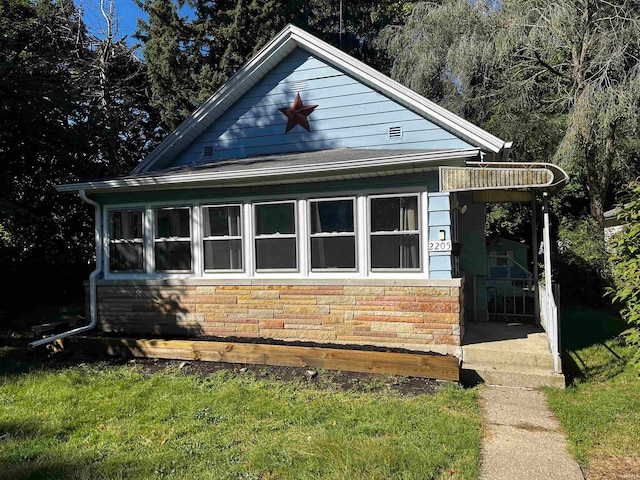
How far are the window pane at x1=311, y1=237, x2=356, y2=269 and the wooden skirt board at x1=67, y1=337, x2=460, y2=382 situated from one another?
56.0 inches

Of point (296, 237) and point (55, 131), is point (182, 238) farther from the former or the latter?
point (55, 131)

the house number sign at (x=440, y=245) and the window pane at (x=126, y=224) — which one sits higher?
the window pane at (x=126, y=224)

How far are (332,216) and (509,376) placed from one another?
350 centimetres

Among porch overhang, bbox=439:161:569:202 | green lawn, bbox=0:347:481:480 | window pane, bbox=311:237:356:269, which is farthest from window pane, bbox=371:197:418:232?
green lawn, bbox=0:347:481:480

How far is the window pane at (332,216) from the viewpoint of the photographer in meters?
7.13

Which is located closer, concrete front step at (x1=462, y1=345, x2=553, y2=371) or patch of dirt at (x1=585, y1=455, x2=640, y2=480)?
patch of dirt at (x1=585, y1=455, x2=640, y2=480)

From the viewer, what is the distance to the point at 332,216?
725 cm

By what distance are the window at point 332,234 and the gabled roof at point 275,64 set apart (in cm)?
249

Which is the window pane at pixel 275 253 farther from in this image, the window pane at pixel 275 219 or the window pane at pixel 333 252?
the window pane at pixel 333 252

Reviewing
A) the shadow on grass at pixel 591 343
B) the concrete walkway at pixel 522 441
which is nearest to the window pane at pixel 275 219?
the concrete walkway at pixel 522 441

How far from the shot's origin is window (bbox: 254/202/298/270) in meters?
7.48

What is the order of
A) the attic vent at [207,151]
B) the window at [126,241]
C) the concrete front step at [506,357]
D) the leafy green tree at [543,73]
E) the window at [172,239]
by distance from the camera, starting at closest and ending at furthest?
the concrete front step at [506,357] < the window at [172,239] < the window at [126,241] < the attic vent at [207,151] < the leafy green tree at [543,73]

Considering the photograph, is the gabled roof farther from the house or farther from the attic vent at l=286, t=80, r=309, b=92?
the attic vent at l=286, t=80, r=309, b=92

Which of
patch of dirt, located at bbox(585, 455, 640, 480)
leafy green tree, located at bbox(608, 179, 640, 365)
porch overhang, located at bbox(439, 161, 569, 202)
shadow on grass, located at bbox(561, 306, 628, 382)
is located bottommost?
patch of dirt, located at bbox(585, 455, 640, 480)
